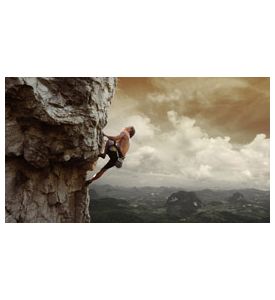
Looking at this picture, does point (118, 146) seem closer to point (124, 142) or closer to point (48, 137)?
point (124, 142)

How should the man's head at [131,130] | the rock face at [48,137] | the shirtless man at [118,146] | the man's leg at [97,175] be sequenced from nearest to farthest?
the rock face at [48,137] → the shirtless man at [118,146] → the man's head at [131,130] → the man's leg at [97,175]

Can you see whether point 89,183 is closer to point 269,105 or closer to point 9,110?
point 9,110

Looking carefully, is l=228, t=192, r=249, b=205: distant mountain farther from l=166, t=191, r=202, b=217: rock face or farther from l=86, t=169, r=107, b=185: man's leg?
l=86, t=169, r=107, b=185: man's leg

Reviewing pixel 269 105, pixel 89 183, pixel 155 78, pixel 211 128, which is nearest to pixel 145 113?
pixel 155 78

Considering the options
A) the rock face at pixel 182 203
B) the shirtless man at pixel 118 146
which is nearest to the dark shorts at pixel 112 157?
the shirtless man at pixel 118 146

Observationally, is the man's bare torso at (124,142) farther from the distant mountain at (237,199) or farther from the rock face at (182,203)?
the distant mountain at (237,199)

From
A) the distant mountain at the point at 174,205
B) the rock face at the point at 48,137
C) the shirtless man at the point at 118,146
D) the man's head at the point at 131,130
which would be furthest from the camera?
the man's head at the point at 131,130

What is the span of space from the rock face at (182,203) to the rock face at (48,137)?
2362mm

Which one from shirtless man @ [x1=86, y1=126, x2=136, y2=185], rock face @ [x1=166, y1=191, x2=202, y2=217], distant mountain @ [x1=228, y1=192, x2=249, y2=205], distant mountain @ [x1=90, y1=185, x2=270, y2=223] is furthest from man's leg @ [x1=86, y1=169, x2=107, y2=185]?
distant mountain @ [x1=228, y1=192, x2=249, y2=205]

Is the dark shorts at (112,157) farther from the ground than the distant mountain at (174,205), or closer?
farther from the ground

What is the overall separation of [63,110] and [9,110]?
3.90 feet

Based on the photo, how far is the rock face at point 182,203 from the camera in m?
9.02

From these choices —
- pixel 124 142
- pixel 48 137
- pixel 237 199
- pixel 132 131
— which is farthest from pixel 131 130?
pixel 237 199

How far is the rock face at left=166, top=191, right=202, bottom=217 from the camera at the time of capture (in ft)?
29.6
